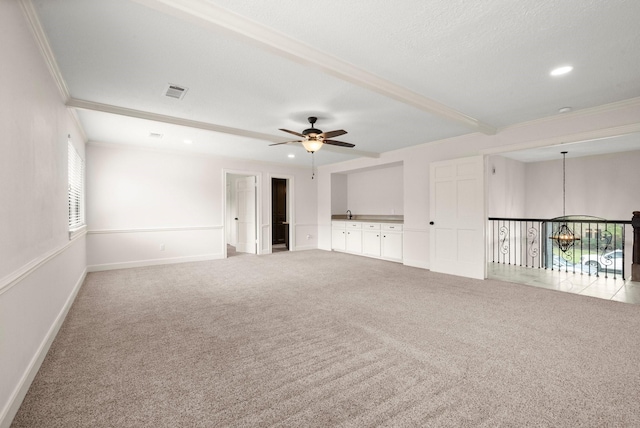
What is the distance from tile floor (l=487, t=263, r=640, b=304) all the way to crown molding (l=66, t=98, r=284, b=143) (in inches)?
185

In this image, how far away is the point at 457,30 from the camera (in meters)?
2.22

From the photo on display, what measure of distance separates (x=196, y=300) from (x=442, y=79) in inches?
152

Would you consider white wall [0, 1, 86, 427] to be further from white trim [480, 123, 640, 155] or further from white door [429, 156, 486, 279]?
white trim [480, 123, 640, 155]

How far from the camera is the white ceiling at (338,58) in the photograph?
2004 mm

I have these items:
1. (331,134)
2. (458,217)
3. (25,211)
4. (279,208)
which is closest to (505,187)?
(458,217)

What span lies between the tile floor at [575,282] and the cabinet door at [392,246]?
69.7 inches

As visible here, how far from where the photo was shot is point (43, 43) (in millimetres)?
2271

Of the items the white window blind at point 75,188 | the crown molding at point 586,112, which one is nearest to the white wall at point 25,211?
the white window blind at point 75,188

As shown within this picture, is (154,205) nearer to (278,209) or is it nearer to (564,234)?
(278,209)

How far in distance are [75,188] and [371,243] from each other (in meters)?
5.76

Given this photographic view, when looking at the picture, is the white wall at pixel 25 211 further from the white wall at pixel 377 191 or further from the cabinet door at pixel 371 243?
the white wall at pixel 377 191

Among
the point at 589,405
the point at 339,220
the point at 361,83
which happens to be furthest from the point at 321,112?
the point at 339,220

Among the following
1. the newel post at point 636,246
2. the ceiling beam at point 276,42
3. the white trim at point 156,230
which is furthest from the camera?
the white trim at point 156,230

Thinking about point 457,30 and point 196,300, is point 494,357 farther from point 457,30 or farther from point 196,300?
point 196,300
